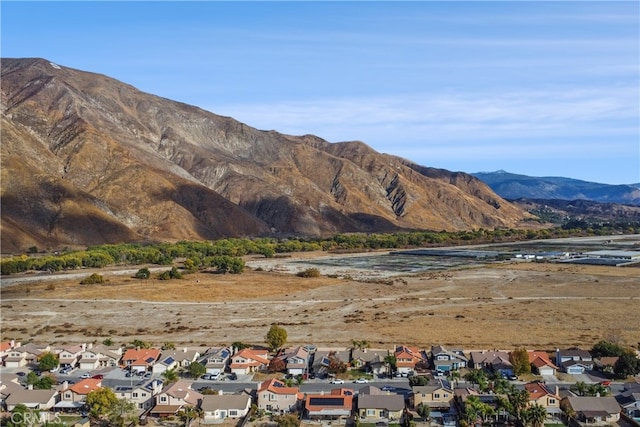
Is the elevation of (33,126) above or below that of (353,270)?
above

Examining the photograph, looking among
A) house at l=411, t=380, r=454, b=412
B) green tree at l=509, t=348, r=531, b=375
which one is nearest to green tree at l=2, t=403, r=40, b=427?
house at l=411, t=380, r=454, b=412

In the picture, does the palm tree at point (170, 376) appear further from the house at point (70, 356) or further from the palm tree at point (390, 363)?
the palm tree at point (390, 363)

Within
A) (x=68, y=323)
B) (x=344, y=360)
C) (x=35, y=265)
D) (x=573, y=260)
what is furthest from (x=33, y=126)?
(x=344, y=360)

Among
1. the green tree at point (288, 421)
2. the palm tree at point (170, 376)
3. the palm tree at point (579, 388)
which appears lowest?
the palm tree at point (170, 376)

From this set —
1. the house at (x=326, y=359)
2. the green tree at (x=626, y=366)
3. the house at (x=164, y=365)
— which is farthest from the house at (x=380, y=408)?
the green tree at (x=626, y=366)

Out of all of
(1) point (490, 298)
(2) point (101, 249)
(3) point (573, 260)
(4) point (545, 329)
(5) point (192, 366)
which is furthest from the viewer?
(2) point (101, 249)

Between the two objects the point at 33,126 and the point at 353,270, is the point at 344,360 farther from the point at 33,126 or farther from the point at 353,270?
the point at 33,126

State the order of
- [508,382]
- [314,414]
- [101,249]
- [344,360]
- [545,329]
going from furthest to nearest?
[101,249] < [545,329] < [344,360] < [508,382] < [314,414]

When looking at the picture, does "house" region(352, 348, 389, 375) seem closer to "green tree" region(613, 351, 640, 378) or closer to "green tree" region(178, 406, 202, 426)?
"green tree" region(178, 406, 202, 426)
